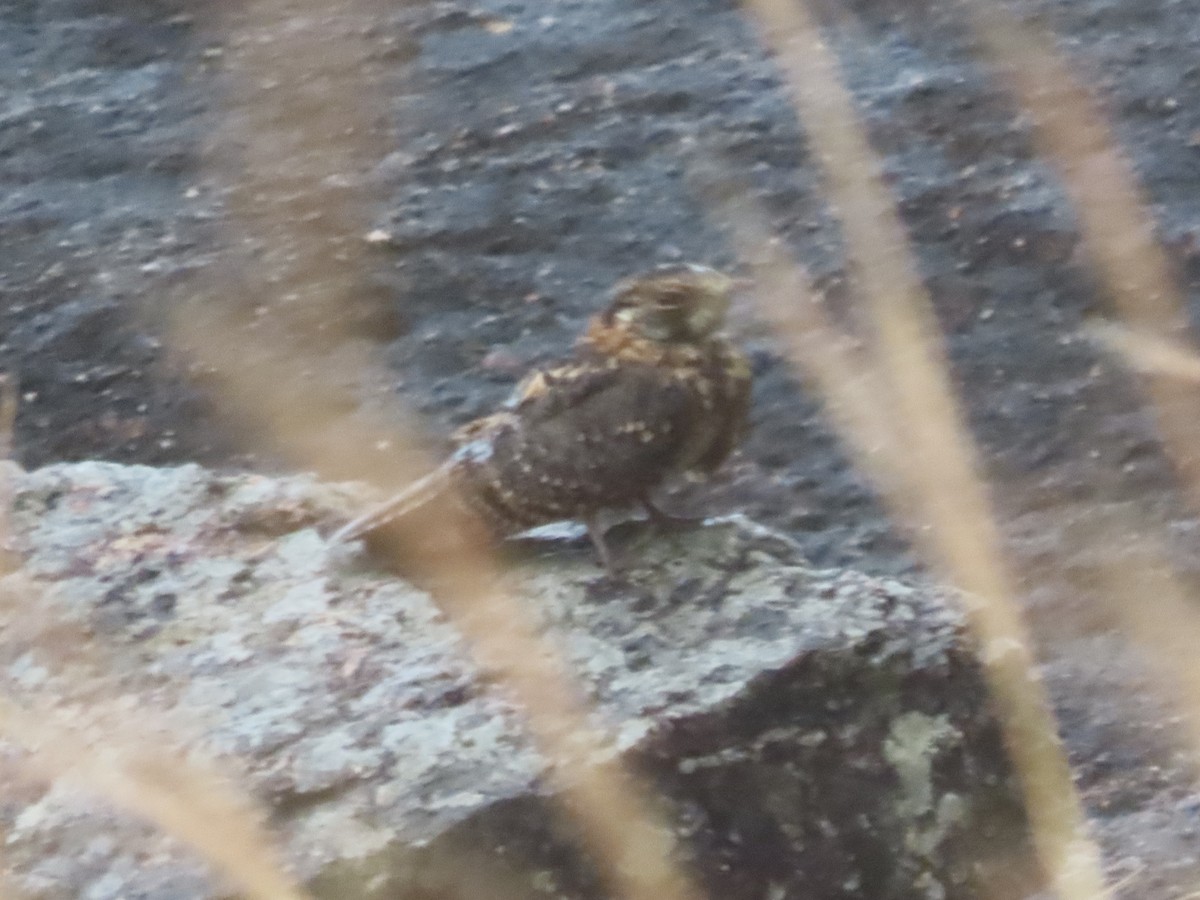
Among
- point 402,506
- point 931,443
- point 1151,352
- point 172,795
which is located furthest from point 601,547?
point 1151,352

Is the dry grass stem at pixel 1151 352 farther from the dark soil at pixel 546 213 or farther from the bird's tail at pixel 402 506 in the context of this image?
the bird's tail at pixel 402 506

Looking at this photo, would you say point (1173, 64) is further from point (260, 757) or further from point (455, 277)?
point (260, 757)

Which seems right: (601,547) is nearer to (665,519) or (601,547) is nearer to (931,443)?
(665,519)

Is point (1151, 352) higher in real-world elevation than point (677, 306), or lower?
lower

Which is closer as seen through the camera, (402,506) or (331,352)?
(402,506)

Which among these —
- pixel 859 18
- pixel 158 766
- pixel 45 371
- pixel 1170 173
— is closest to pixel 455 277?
pixel 45 371

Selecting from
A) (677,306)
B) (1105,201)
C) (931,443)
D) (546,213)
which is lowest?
(931,443)

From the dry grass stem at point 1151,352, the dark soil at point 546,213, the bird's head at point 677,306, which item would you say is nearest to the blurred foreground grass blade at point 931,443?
the dark soil at point 546,213

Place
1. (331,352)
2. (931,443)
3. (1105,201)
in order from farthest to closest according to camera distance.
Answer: (1105,201)
(331,352)
(931,443)
